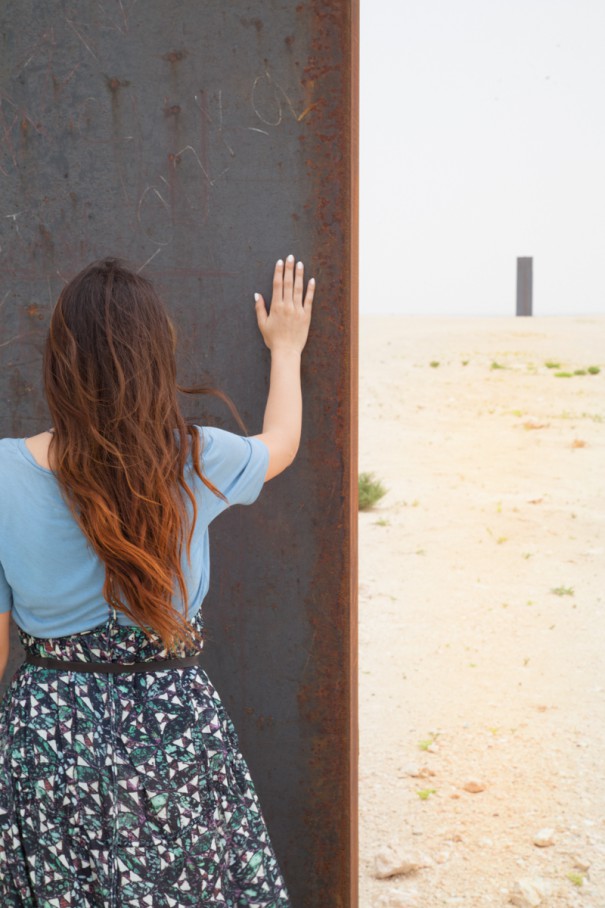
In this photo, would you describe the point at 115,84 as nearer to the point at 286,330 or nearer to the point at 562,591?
the point at 286,330

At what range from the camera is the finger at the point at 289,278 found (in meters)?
2.33

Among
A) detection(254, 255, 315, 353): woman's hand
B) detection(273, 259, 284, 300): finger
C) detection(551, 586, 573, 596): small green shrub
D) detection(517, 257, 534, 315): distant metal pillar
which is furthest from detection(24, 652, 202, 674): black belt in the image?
detection(517, 257, 534, 315): distant metal pillar

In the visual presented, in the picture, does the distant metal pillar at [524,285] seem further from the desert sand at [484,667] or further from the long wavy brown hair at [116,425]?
the long wavy brown hair at [116,425]

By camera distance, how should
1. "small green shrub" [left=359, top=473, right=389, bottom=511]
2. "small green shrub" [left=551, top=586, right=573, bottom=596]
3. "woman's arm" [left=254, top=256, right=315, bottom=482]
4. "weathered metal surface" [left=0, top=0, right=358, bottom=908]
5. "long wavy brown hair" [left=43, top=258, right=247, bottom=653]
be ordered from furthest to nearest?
"small green shrub" [left=359, top=473, right=389, bottom=511] < "small green shrub" [left=551, top=586, right=573, bottom=596] < "weathered metal surface" [left=0, top=0, right=358, bottom=908] < "woman's arm" [left=254, top=256, right=315, bottom=482] < "long wavy brown hair" [left=43, top=258, right=247, bottom=653]

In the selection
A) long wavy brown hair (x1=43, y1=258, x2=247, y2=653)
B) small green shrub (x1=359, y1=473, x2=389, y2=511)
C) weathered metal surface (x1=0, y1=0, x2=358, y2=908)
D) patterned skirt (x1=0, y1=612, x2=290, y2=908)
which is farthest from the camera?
small green shrub (x1=359, y1=473, x2=389, y2=511)

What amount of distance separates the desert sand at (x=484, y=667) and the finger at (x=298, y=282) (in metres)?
2.03

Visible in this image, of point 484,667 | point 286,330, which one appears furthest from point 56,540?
point 484,667

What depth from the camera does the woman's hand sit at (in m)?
2.33

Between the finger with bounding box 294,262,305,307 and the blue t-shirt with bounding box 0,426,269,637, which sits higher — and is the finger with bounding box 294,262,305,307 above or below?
above

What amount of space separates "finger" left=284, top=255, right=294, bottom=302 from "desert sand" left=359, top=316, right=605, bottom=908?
205 cm

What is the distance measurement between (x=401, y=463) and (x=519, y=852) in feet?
26.8

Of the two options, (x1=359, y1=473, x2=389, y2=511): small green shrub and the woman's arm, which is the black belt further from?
(x1=359, y1=473, x2=389, y2=511): small green shrub

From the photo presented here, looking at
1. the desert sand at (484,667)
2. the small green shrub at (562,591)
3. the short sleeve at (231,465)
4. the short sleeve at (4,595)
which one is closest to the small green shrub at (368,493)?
the desert sand at (484,667)

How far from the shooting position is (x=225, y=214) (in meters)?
2.34
